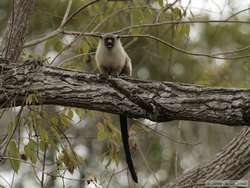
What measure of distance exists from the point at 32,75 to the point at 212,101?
120 centimetres

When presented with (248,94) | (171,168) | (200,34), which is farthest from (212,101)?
(200,34)

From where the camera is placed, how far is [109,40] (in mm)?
4875

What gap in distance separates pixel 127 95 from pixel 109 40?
4.29ft

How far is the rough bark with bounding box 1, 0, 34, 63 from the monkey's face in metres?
0.74

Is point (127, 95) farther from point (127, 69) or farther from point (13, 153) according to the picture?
point (127, 69)

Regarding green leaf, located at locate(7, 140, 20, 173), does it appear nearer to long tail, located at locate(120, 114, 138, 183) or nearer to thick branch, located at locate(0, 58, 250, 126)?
thick branch, located at locate(0, 58, 250, 126)

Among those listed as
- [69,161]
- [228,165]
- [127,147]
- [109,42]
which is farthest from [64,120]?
[228,165]

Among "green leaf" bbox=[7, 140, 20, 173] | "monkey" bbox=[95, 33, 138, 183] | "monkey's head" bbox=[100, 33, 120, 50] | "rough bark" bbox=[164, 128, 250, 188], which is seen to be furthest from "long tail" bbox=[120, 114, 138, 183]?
"green leaf" bbox=[7, 140, 20, 173]

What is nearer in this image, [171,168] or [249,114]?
[249,114]

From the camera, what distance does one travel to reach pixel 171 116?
3566mm

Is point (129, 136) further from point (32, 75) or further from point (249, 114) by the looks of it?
point (249, 114)

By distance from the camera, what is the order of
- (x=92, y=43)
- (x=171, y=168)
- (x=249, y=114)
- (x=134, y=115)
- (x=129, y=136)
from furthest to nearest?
(x=171, y=168) < (x=92, y=43) < (x=129, y=136) < (x=134, y=115) < (x=249, y=114)

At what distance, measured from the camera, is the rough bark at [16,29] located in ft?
14.0

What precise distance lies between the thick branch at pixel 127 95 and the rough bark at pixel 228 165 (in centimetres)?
98
